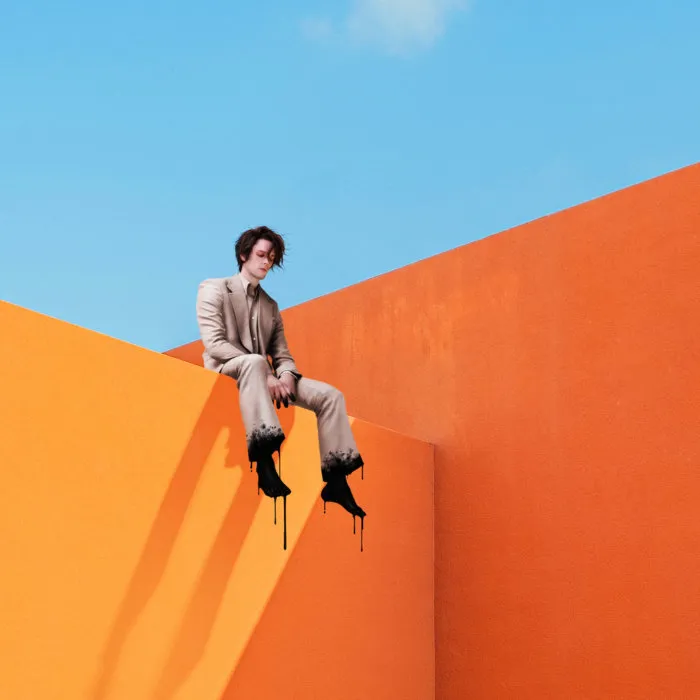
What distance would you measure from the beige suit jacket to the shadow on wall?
0.66ft

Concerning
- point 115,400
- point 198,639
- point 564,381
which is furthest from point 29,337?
point 564,381

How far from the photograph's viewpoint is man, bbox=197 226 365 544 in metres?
3.02

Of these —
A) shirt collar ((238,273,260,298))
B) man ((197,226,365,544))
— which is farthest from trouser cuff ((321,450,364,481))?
shirt collar ((238,273,260,298))

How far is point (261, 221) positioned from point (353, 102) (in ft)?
42.8

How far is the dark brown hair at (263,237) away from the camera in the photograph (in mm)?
3467

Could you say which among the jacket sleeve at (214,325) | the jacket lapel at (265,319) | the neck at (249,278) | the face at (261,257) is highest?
the face at (261,257)

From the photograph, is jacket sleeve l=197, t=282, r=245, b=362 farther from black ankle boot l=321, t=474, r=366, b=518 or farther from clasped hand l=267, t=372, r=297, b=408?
black ankle boot l=321, t=474, r=366, b=518

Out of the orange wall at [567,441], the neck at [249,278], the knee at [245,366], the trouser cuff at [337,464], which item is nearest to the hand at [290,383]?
the knee at [245,366]

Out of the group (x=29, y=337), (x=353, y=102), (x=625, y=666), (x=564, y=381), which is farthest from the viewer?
(x=353, y=102)

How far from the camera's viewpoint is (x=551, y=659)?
4.16m

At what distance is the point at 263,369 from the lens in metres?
3.18

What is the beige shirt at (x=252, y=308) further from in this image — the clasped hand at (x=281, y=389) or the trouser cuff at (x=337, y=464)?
the trouser cuff at (x=337, y=464)

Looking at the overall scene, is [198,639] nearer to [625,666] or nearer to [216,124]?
[625,666]

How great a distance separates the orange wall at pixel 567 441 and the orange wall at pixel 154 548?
26.9 inches
